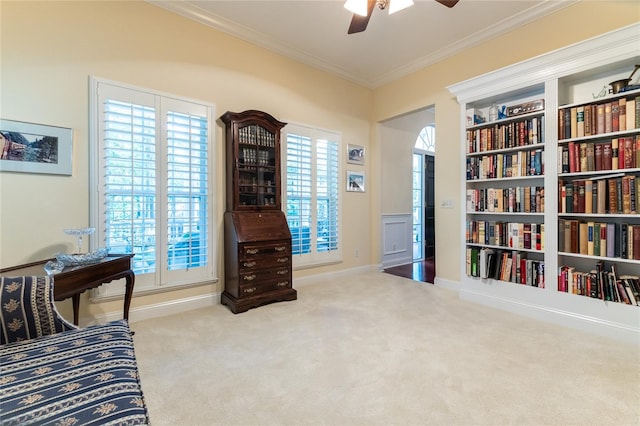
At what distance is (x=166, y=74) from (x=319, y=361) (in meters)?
3.05

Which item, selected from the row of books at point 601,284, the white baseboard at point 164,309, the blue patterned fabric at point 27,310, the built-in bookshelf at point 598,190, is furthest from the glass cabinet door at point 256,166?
the row of books at point 601,284

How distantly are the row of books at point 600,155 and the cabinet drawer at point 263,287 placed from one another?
3.00 m

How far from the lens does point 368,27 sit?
3281 millimetres

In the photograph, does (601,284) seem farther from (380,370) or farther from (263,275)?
(263,275)

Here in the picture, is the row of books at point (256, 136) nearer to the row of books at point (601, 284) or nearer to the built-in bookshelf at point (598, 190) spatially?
the built-in bookshelf at point (598, 190)

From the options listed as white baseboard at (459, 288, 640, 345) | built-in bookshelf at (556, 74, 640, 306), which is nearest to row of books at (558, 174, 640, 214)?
built-in bookshelf at (556, 74, 640, 306)

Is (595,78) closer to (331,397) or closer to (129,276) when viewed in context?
(331,397)

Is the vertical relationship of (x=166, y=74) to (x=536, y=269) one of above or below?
above

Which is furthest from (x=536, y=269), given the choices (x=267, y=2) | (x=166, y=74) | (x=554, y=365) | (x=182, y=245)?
(x=166, y=74)

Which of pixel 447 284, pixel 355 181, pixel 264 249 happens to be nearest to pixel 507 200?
pixel 447 284

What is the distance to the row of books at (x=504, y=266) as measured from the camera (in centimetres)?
284

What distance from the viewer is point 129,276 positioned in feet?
7.59

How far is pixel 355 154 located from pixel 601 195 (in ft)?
9.68

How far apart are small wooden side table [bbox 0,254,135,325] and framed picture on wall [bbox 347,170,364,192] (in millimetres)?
3111
